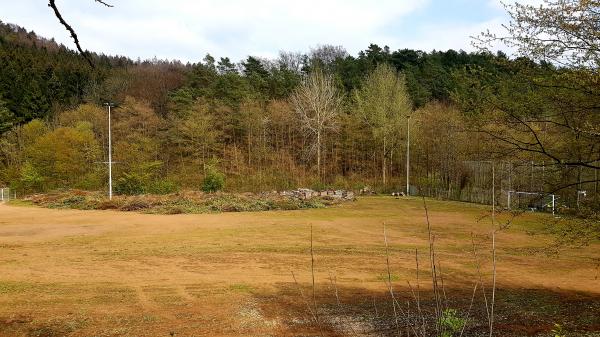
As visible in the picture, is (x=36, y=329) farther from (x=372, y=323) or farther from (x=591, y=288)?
(x=591, y=288)

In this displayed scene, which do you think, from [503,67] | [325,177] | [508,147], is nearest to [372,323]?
[508,147]

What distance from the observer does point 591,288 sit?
9.41 m

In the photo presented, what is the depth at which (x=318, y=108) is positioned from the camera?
44.3m

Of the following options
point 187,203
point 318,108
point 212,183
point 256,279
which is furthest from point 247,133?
point 256,279

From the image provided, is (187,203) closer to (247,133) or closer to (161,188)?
(161,188)

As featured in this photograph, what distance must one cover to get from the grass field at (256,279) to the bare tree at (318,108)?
26.0m

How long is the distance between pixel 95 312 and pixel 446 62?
208ft

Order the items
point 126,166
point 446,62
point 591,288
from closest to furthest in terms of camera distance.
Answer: point 591,288, point 126,166, point 446,62

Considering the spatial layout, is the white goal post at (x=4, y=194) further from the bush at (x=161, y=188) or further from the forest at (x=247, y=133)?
the bush at (x=161, y=188)

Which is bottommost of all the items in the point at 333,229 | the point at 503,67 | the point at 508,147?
the point at 333,229

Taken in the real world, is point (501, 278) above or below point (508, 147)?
below

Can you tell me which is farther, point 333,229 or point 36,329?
point 333,229

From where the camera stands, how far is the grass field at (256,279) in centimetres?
709

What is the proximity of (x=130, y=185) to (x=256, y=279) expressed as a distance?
30.0 meters
